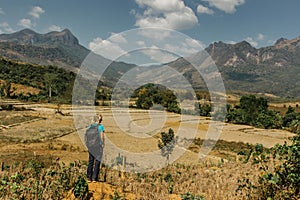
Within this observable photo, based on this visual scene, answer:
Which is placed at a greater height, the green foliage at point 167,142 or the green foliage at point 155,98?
the green foliage at point 155,98

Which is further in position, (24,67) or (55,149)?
(24,67)

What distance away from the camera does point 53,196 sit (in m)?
6.87

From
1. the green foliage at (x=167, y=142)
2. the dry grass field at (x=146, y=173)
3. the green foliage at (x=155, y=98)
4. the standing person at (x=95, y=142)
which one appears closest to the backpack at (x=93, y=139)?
the standing person at (x=95, y=142)

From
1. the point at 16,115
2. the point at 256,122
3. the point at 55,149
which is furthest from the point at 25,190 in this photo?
the point at 256,122

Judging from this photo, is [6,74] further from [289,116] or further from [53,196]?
[53,196]

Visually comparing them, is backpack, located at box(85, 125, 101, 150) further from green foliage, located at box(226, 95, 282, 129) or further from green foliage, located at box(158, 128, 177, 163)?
green foliage, located at box(226, 95, 282, 129)

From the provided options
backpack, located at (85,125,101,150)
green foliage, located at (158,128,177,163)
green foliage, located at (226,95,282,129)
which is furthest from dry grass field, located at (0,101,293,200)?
green foliage, located at (226,95,282,129)

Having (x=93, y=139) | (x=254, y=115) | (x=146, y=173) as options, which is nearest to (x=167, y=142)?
(x=146, y=173)

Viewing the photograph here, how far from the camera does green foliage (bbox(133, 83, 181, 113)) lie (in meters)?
Answer: 79.8

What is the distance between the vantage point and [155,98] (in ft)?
273

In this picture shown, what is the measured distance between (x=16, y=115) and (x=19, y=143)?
2707 cm

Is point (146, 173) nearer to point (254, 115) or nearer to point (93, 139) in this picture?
point (93, 139)

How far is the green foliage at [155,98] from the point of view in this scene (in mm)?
79794

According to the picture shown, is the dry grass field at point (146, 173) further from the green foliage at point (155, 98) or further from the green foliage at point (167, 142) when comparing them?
the green foliage at point (155, 98)
